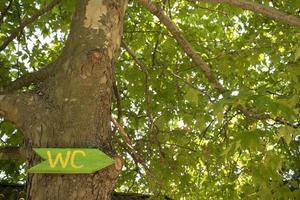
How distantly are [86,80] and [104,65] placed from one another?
5.4 inches

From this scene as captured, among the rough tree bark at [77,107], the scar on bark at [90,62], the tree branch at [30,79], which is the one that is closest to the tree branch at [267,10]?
the rough tree bark at [77,107]

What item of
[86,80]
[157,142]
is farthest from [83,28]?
[157,142]

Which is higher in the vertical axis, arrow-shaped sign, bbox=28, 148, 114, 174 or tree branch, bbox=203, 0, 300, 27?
tree branch, bbox=203, 0, 300, 27

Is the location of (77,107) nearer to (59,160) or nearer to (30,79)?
(59,160)

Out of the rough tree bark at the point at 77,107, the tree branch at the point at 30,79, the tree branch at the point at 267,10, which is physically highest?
the tree branch at the point at 267,10

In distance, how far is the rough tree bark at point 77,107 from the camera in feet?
6.08

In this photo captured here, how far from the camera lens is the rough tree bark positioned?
185cm

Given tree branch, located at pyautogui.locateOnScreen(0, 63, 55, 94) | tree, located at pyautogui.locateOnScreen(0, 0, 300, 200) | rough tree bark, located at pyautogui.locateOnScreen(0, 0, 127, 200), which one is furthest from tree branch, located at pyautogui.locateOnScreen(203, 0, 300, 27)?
tree branch, located at pyautogui.locateOnScreen(0, 63, 55, 94)

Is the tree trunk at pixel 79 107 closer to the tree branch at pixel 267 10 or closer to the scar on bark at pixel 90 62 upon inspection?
the scar on bark at pixel 90 62

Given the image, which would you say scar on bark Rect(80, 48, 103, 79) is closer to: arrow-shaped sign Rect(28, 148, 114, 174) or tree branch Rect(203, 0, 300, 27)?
arrow-shaped sign Rect(28, 148, 114, 174)

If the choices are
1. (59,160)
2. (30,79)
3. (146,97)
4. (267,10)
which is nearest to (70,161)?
(59,160)

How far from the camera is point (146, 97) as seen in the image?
358cm

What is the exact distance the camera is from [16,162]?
475 cm

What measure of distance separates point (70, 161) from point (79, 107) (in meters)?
0.29
